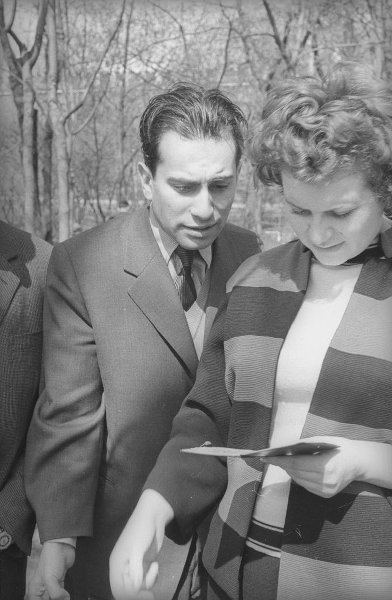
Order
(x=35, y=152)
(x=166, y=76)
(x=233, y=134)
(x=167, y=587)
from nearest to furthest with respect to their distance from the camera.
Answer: (x=167, y=587) < (x=233, y=134) < (x=35, y=152) < (x=166, y=76)

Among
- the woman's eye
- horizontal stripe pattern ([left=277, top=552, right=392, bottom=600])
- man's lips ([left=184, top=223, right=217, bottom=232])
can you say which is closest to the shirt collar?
man's lips ([left=184, top=223, right=217, bottom=232])

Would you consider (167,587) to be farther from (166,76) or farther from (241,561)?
(166,76)

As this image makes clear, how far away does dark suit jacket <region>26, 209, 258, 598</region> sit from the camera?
201 centimetres

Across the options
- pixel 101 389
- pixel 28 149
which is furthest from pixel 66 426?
pixel 28 149

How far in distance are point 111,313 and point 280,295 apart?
0.59 m

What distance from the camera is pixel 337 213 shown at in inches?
60.3

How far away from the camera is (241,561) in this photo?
1.60 metres

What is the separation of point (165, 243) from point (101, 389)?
48 centimetres

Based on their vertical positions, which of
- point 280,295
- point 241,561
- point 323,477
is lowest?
point 241,561

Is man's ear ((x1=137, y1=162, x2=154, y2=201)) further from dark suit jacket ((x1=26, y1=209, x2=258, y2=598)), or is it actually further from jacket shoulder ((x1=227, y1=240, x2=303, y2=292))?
jacket shoulder ((x1=227, y1=240, x2=303, y2=292))

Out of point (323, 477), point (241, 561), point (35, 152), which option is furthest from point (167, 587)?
point (35, 152)

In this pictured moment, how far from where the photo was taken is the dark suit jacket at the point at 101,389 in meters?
2.01

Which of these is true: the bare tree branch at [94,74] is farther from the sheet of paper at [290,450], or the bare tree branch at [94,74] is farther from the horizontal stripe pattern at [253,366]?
the sheet of paper at [290,450]

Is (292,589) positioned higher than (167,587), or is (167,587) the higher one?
(292,589)
